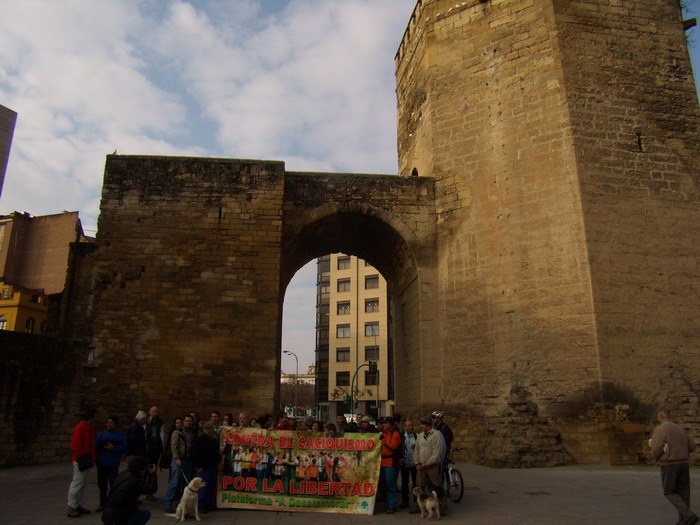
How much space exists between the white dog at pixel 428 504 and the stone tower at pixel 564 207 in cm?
522

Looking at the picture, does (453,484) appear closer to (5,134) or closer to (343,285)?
(343,285)

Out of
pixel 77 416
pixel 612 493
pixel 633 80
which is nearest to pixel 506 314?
pixel 612 493

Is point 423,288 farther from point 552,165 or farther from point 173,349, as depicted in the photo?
point 173,349

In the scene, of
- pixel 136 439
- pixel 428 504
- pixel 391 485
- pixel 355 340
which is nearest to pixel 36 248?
pixel 355 340

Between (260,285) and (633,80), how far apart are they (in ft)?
33.7

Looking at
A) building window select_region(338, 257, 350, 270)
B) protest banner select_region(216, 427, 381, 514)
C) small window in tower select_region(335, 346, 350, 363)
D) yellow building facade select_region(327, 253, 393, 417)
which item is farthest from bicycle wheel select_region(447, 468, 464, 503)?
building window select_region(338, 257, 350, 270)

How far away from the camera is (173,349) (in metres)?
12.6

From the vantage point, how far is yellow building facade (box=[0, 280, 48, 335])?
1261 inches

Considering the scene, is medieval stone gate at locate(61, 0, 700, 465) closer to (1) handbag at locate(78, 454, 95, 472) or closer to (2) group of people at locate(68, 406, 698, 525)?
(2) group of people at locate(68, 406, 698, 525)

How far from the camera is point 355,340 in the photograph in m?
47.5

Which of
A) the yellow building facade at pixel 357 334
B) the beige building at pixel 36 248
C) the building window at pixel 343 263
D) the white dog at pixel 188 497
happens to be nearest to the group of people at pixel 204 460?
the white dog at pixel 188 497

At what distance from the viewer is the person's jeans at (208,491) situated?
647 centimetres

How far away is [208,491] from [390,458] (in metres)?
2.28

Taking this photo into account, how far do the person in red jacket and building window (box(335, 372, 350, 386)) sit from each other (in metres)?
40.6
